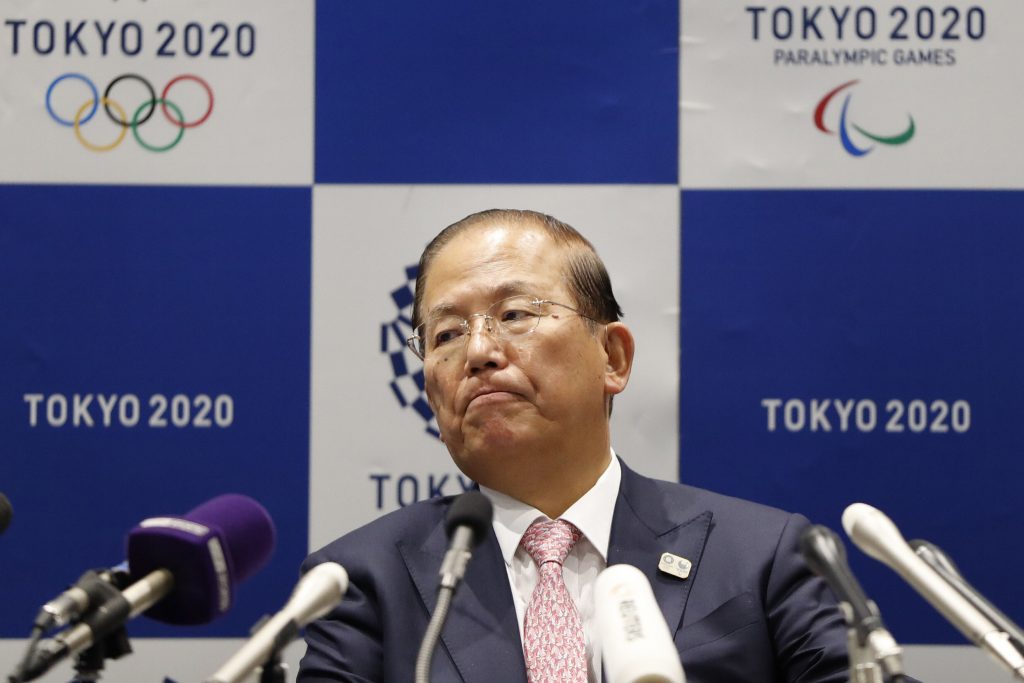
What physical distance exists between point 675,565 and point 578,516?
21 centimetres

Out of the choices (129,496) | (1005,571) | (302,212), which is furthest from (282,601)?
(1005,571)

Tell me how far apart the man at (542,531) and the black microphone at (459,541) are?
62 centimetres

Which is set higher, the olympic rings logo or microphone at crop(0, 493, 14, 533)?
the olympic rings logo

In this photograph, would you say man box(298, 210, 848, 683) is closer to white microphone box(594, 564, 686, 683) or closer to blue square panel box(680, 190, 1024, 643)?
blue square panel box(680, 190, 1024, 643)

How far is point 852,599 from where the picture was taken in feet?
3.85

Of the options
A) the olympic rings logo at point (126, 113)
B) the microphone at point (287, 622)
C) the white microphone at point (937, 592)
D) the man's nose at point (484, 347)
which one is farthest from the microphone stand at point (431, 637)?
the olympic rings logo at point (126, 113)

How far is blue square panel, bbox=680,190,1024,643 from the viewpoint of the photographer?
2.86 m

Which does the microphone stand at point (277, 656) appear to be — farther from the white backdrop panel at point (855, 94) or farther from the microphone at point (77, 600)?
the white backdrop panel at point (855, 94)

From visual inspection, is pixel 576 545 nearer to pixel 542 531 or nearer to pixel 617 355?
pixel 542 531

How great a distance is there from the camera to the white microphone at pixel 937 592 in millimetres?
1206

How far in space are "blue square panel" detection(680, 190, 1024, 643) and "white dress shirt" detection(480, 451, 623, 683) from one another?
659 millimetres

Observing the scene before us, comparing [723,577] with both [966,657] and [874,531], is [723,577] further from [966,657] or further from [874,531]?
[966,657]

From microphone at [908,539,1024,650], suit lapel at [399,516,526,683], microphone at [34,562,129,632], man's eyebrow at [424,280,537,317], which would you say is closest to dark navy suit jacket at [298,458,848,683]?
suit lapel at [399,516,526,683]

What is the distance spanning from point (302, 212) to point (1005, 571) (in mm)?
1994
